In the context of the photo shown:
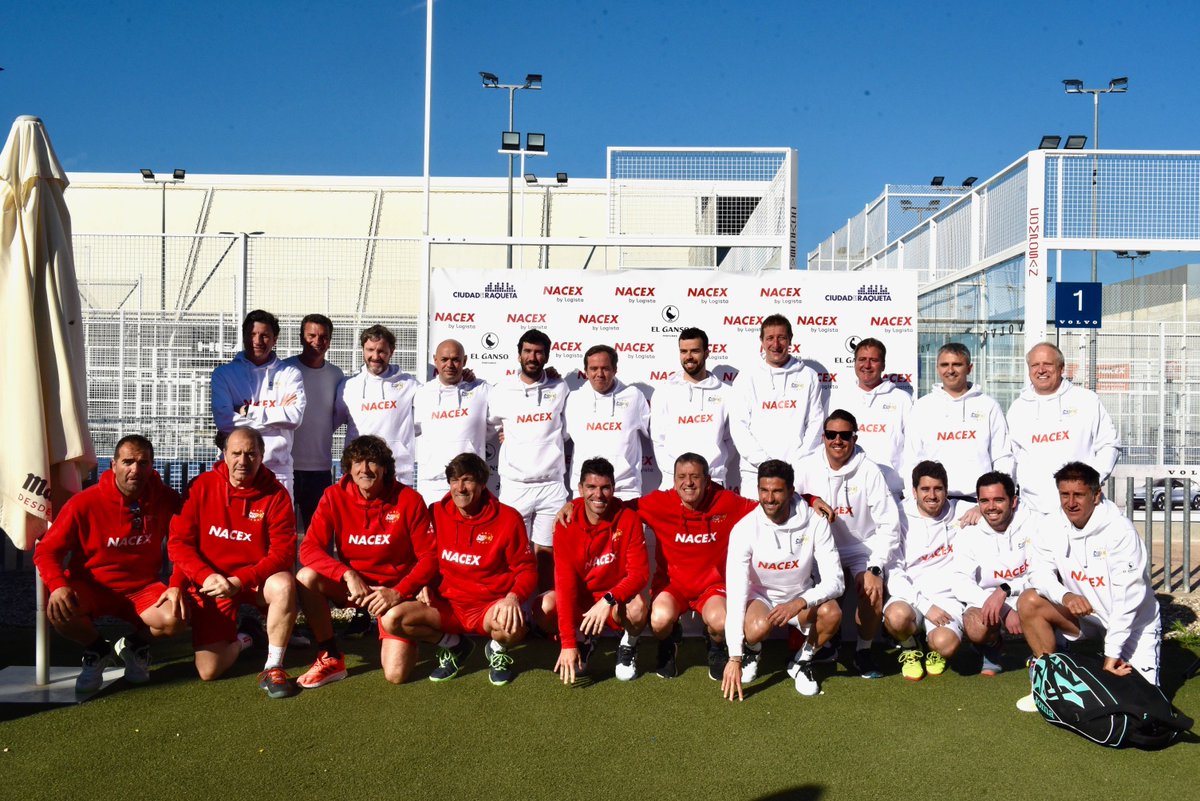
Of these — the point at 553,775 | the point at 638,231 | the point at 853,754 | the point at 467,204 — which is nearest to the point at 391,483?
the point at 553,775

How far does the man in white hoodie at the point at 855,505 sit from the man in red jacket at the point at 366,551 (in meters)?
2.27

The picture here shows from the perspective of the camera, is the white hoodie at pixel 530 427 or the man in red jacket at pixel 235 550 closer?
the man in red jacket at pixel 235 550

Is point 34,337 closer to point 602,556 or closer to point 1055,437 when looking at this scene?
point 602,556

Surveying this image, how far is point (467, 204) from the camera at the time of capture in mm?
21031

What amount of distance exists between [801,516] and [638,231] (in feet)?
12.5

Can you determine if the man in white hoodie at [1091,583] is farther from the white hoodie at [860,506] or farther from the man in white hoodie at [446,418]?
the man in white hoodie at [446,418]

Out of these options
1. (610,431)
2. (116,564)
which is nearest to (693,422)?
(610,431)

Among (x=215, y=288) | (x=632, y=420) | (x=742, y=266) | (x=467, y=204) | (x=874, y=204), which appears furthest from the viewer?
(x=467, y=204)

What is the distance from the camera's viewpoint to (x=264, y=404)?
5980mm

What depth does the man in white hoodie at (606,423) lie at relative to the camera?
20.2 feet

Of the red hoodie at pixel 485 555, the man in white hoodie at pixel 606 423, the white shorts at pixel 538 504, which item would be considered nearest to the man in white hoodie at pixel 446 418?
the white shorts at pixel 538 504

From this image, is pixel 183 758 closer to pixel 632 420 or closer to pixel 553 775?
pixel 553 775

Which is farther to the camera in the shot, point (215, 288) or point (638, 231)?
point (215, 288)

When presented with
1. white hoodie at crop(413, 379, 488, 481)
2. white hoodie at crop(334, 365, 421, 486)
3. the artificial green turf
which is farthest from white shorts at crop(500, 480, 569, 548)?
the artificial green turf
